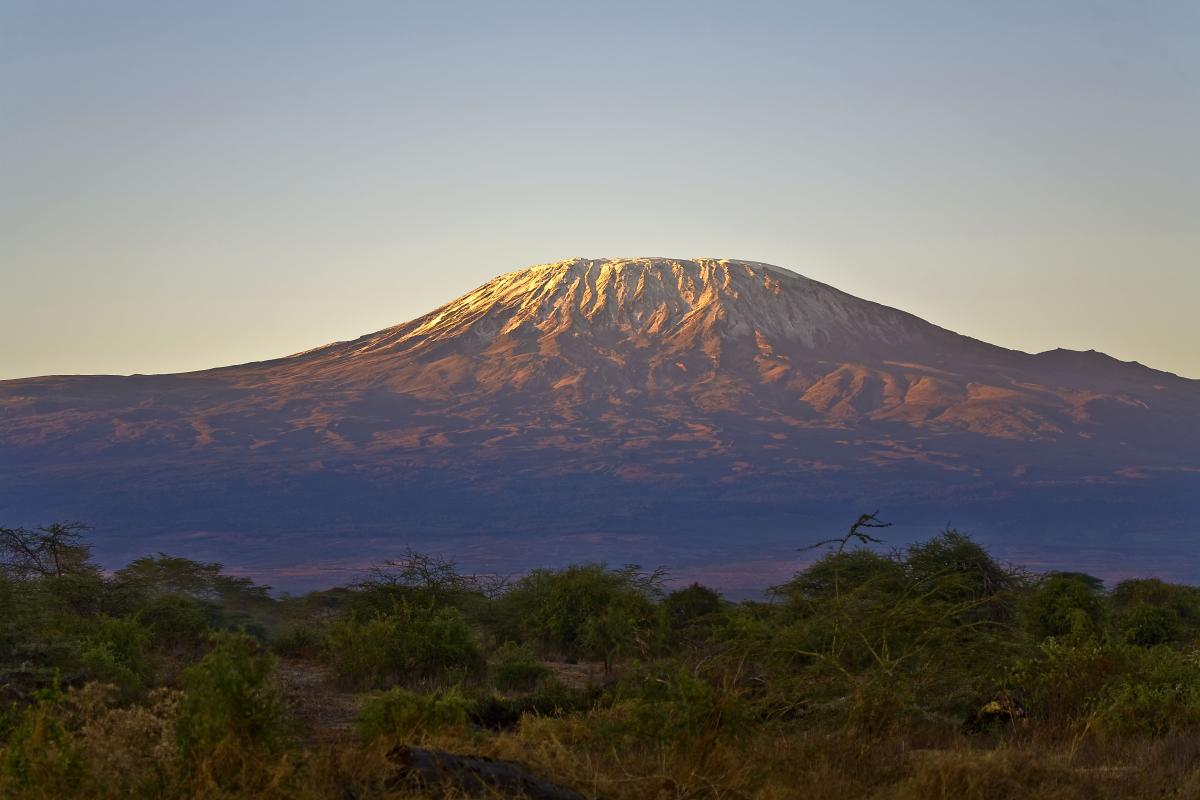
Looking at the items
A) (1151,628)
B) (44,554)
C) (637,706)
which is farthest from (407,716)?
(44,554)

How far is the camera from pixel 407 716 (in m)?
13.4

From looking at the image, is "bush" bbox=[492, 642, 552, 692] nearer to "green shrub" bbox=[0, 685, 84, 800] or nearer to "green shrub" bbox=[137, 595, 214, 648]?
"green shrub" bbox=[137, 595, 214, 648]

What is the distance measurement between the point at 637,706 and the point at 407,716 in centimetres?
220

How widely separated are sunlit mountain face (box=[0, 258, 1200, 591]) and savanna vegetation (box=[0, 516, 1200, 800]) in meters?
105

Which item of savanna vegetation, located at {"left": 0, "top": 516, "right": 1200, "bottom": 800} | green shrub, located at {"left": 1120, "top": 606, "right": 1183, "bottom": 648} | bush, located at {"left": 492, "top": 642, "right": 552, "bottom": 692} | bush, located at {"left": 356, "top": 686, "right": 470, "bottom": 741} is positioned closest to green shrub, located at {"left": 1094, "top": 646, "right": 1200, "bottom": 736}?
savanna vegetation, located at {"left": 0, "top": 516, "right": 1200, "bottom": 800}

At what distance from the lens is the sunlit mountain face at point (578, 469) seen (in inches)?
5891

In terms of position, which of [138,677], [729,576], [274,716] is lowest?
[729,576]

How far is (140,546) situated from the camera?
146 m

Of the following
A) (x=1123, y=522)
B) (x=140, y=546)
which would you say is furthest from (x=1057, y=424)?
(x=140, y=546)

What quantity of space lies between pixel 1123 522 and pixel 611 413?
209 ft

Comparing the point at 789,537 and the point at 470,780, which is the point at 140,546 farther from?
the point at 470,780

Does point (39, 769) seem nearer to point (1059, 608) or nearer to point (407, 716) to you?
point (407, 716)

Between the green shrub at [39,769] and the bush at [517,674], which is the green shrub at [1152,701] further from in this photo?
the green shrub at [39,769]

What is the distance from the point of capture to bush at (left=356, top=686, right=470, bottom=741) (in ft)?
43.3
